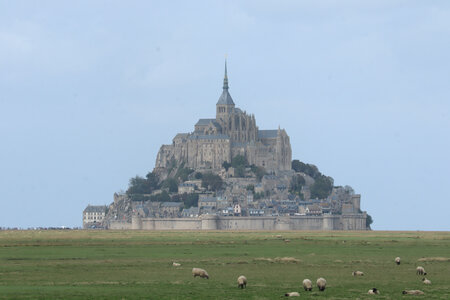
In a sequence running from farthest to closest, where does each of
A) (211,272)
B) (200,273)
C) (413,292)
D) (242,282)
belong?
1. (211,272)
2. (200,273)
3. (242,282)
4. (413,292)

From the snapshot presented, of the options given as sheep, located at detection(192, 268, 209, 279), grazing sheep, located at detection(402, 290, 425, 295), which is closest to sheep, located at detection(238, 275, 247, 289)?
sheep, located at detection(192, 268, 209, 279)

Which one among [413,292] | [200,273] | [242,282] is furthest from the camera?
[200,273]

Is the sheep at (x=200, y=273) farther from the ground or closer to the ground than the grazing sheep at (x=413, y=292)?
farther from the ground

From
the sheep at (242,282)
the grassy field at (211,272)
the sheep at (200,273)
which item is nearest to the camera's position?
the grassy field at (211,272)

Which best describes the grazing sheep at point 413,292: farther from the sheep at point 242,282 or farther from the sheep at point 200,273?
the sheep at point 200,273

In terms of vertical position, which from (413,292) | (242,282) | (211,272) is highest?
(211,272)

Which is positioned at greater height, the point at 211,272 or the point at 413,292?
the point at 211,272

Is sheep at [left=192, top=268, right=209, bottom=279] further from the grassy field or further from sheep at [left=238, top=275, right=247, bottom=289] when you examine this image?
sheep at [left=238, top=275, right=247, bottom=289]

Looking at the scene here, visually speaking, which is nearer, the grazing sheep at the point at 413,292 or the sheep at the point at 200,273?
the grazing sheep at the point at 413,292

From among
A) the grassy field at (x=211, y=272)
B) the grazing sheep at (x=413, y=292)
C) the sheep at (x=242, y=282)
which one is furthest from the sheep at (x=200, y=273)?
the grazing sheep at (x=413, y=292)

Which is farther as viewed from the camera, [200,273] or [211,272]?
[211,272]

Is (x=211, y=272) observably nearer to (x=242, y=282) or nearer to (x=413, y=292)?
(x=242, y=282)

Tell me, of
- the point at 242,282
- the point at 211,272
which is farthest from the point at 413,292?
the point at 211,272

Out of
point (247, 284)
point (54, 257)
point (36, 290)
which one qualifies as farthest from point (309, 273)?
point (54, 257)
